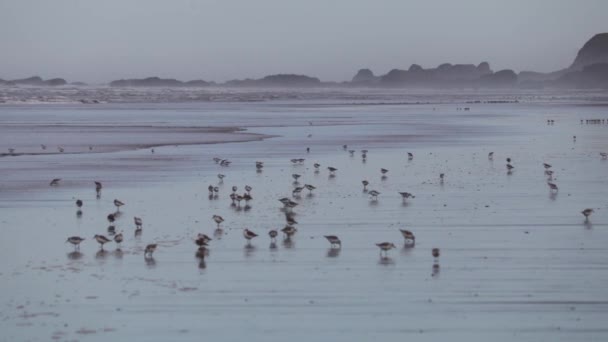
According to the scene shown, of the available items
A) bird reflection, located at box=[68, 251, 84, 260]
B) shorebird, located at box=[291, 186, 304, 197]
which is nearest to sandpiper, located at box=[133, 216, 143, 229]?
bird reflection, located at box=[68, 251, 84, 260]

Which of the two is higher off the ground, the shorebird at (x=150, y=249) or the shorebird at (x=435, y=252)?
the shorebird at (x=435, y=252)

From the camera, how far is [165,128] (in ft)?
174

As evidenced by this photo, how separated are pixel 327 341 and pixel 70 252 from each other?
7044 mm

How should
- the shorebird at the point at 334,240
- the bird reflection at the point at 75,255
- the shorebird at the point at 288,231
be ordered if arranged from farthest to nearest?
1. the shorebird at the point at 288,231
2. the shorebird at the point at 334,240
3. the bird reflection at the point at 75,255

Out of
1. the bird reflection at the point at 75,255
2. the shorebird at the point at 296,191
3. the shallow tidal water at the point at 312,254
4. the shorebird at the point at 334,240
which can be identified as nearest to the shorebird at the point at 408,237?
the shallow tidal water at the point at 312,254

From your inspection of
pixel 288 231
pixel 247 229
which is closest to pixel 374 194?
pixel 247 229

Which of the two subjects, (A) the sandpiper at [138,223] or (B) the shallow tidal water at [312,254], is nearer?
(B) the shallow tidal water at [312,254]

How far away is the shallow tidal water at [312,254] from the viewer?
11.5m

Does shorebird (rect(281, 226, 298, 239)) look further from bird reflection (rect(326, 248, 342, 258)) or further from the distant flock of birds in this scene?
bird reflection (rect(326, 248, 342, 258))

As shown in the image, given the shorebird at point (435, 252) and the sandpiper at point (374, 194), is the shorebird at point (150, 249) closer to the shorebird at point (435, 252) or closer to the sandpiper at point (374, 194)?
the shorebird at point (435, 252)

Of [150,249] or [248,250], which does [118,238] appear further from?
[248,250]

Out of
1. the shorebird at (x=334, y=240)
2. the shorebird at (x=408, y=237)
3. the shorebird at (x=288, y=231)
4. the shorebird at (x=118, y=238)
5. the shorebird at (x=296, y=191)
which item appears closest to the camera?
the shorebird at (x=334, y=240)

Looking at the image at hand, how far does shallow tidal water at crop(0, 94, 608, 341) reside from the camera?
11.5 meters

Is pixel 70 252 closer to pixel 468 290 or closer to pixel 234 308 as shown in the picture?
pixel 234 308
